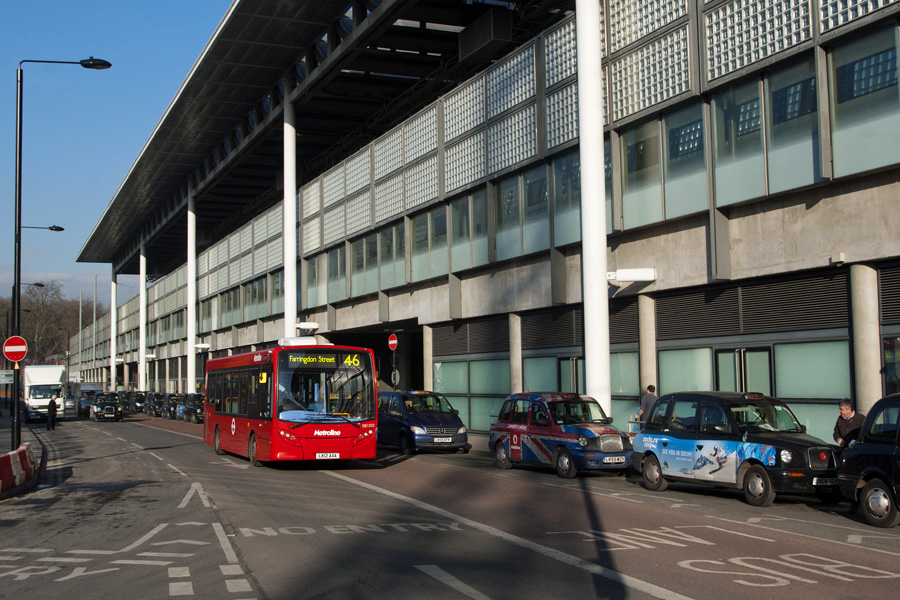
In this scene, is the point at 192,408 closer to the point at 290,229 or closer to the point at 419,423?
the point at 290,229

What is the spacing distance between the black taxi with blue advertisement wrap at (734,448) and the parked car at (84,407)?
57.8 m

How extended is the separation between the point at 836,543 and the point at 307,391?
1302cm

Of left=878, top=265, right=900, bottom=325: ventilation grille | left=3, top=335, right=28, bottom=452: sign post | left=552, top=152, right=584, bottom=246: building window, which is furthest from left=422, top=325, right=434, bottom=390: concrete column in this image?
left=878, top=265, right=900, bottom=325: ventilation grille

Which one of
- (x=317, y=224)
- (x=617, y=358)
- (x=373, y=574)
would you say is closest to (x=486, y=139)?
(x=617, y=358)

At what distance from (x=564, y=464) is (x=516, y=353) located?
9.88 metres

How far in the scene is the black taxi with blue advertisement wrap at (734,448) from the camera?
13992mm

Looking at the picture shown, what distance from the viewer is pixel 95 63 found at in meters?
24.3

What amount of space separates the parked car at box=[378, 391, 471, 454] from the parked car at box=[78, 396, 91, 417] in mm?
45507

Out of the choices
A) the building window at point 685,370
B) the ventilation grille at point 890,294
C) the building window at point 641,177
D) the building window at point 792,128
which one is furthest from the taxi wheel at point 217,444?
the ventilation grille at point 890,294

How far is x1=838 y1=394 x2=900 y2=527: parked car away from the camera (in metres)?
12.0

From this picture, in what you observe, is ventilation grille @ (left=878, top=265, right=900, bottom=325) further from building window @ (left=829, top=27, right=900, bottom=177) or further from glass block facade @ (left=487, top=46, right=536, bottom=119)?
glass block facade @ (left=487, top=46, right=536, bottom=119)

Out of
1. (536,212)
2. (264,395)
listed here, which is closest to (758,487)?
(264,395)

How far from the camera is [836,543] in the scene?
10.8 m

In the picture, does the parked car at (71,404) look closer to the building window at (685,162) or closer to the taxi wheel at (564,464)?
the taxi wheel at (564,464)
